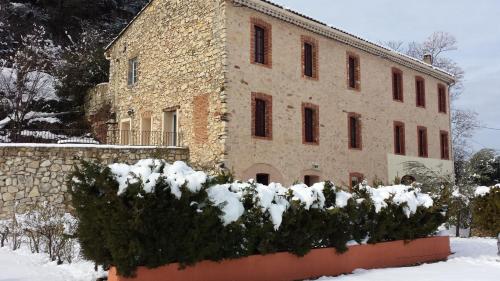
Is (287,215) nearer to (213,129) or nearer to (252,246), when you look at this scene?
(252,246)

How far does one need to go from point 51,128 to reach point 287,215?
17124 mm

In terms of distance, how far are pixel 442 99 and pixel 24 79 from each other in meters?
20.9

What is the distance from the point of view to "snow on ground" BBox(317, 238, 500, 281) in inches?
307

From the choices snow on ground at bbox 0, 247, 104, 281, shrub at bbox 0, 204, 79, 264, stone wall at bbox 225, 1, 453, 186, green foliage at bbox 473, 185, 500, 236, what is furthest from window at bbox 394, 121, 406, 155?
snow on ground at bbox 0, 247, 104, 281

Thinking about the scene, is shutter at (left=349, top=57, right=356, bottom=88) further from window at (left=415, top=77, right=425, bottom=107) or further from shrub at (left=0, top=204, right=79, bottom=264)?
shrub at (left=0, top=204, right=79, bottom=264)

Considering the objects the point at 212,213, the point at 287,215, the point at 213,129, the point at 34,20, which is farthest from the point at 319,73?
the point at 34,20

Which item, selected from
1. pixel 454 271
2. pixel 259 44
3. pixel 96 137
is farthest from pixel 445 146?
pixel 454 271

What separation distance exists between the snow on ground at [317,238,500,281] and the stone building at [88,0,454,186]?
6595 mm

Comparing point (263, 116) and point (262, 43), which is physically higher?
point (262, 43)

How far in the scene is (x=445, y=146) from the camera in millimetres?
25141

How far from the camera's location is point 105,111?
2112 centimetres

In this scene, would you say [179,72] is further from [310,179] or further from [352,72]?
[352,72]

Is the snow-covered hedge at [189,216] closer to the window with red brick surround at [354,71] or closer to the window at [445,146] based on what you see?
the window with red brick surround at [354,71]

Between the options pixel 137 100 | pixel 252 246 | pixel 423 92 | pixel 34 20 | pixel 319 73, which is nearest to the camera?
pixel 252 246
